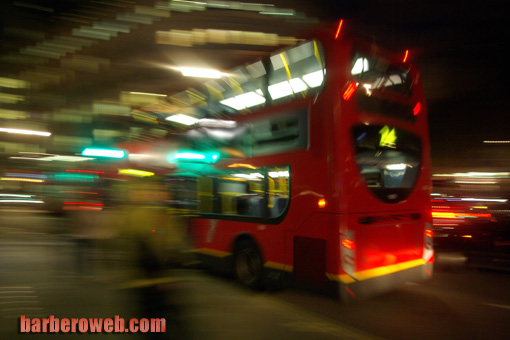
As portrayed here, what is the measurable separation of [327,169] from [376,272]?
66.8 inches

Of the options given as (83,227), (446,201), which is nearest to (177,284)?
(83,227)

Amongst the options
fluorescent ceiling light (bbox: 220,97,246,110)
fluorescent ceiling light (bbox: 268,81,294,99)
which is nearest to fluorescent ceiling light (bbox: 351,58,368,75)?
fluorescent ceiling light (bbox: 268,81,294,99)

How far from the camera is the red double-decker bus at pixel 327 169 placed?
4.86 metres

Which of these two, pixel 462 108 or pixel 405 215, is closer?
pixel 405 215

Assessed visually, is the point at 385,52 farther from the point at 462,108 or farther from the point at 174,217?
the point at 462,108

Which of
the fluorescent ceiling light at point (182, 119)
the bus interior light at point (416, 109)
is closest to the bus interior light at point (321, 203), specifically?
the bus interior light at point (416, 109)

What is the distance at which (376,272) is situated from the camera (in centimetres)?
511

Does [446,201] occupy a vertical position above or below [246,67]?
below

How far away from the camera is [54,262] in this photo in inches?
320

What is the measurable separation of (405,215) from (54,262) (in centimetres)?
762

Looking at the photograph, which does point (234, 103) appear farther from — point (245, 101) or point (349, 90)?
point (349, 90)

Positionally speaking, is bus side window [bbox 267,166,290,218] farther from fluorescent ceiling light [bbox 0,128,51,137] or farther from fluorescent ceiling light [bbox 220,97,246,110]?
fluorescent ceiling light [bbox 0,128,51,137]

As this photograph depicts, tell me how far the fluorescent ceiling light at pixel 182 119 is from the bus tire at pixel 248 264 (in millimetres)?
2834

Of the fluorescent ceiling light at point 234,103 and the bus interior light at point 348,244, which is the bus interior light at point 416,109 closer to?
the bus interior light at point 348,244
